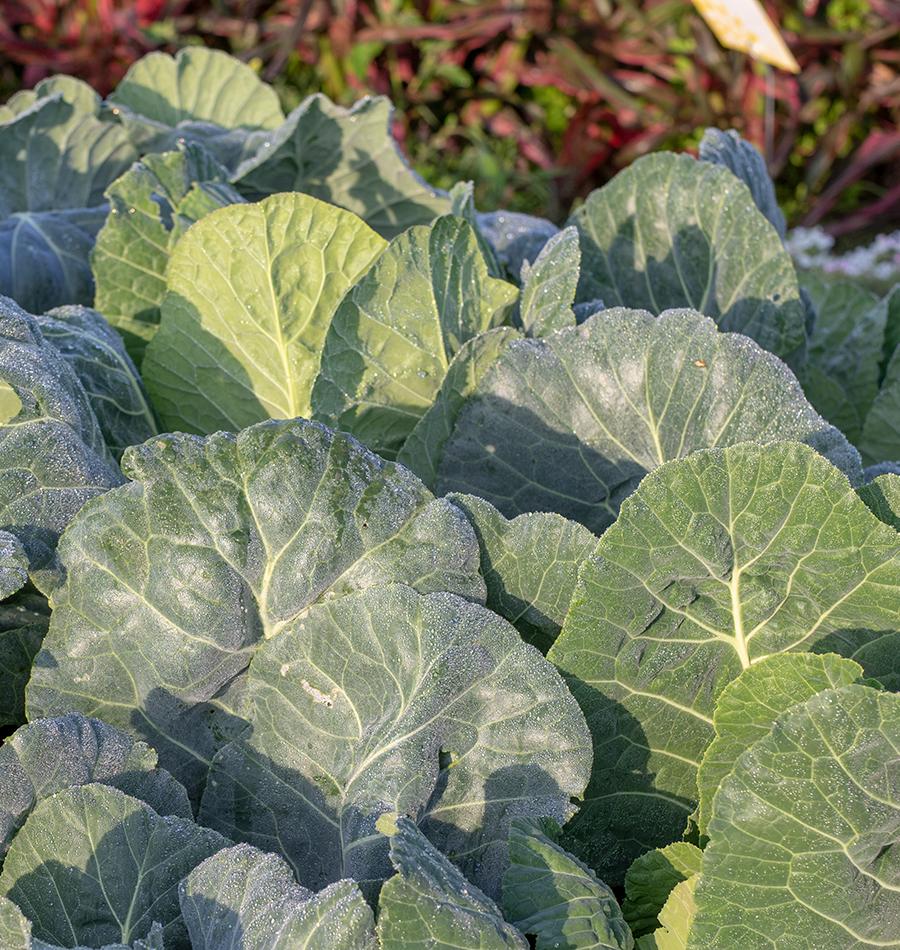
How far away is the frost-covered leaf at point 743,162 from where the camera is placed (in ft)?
6.61

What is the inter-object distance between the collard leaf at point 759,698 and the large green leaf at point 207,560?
29 cm

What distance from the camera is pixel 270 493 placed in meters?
1.32

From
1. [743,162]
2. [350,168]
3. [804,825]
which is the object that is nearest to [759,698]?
[804,825]

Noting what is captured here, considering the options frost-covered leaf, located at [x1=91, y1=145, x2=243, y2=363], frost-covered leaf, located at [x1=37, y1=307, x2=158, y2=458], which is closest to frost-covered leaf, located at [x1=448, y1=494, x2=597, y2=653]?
frost-covered leaf, located at [x1=37, y1=307, x2=158, y2=458]

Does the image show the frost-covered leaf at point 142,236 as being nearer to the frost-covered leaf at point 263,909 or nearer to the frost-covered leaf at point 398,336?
the frost-covered leaf at point 398,336

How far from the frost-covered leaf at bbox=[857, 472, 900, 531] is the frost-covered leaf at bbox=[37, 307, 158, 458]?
0.97m

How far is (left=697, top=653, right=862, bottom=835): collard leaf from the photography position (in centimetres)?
111

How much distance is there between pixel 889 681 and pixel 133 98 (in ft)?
6.68

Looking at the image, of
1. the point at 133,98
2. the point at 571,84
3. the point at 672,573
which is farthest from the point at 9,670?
the point at 571,84

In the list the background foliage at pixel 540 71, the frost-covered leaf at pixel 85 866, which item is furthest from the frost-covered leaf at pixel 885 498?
the background foliage at pixel 540 71

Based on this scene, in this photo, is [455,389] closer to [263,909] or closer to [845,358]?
[263,909]

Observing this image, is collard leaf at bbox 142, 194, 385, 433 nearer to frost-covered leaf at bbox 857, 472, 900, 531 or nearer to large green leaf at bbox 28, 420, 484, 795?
large green leaf at bbox 28, 420, 484, 795

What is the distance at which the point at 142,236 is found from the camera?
1.93 metres

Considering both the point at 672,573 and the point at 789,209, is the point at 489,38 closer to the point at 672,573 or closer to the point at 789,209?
the point at 789,209
